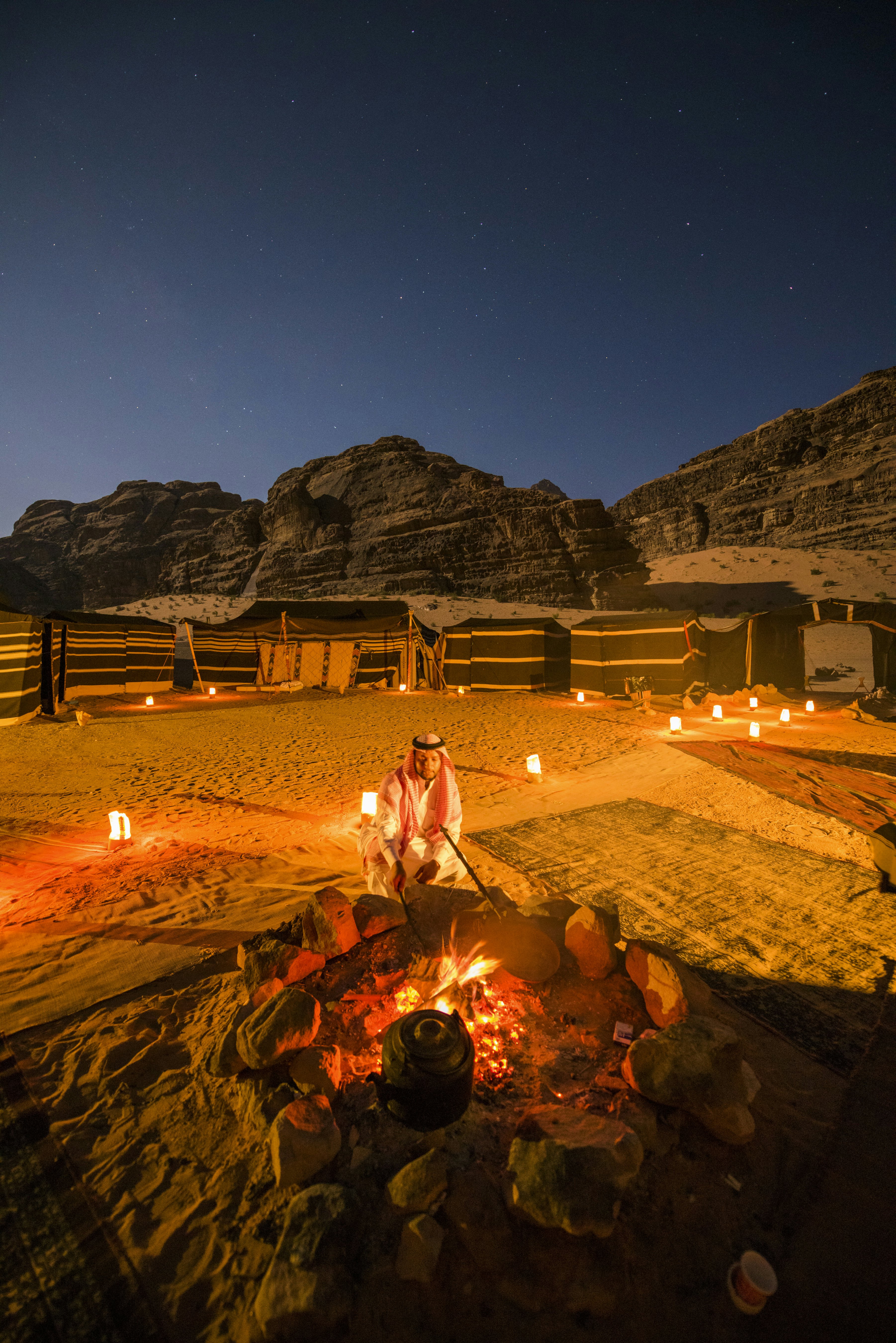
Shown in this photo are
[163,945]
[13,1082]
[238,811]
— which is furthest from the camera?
[238,811]

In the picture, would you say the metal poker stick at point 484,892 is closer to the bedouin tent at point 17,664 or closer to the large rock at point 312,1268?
the large rock at point 312,1268

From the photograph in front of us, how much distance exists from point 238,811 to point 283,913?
2.69 m

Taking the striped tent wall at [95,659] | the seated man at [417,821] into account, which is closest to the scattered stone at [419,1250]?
the seated man at [417,821]

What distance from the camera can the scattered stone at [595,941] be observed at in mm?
2592

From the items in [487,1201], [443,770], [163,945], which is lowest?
[163,945]

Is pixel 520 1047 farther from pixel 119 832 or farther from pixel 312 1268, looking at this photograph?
pixel 119 832

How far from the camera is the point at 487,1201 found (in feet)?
5.46

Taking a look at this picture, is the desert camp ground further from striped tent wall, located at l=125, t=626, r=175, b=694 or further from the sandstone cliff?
the sandstone cliff

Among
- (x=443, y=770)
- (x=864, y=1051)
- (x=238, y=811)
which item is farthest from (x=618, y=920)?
(x=238, y=811)

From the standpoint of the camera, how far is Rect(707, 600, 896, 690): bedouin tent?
14.5 m

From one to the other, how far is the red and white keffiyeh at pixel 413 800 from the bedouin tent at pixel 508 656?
15143 millimetres

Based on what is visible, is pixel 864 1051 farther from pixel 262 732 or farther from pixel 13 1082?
pixel 262 732

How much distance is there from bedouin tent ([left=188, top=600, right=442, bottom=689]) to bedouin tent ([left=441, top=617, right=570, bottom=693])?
100 centimetres

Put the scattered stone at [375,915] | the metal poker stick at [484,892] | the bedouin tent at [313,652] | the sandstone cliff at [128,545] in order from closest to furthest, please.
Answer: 1. the metal poker stick at [484,892]
2. the scattered stone at [375,915]
3. the bedouin tent at [313,652]
4. the sandstone cliff at [128,545]
